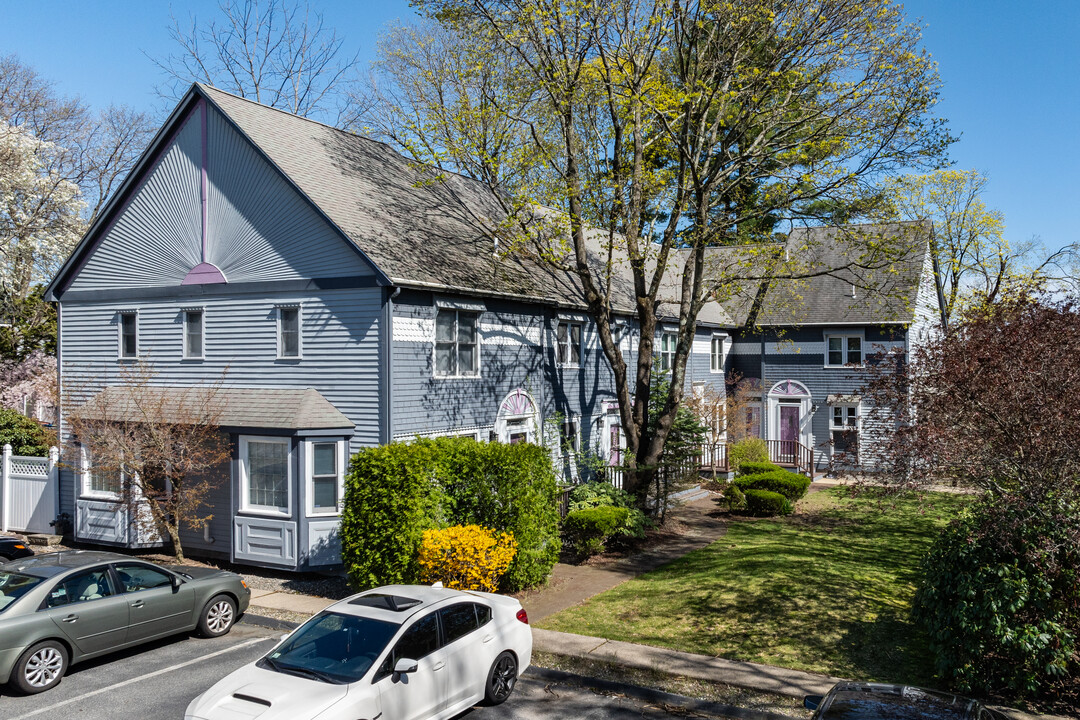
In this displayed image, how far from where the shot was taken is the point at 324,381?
1803 cm

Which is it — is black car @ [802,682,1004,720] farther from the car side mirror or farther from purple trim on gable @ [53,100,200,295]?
purple trim on gable @ [53,100,200,295]

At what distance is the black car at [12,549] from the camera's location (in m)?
16.9

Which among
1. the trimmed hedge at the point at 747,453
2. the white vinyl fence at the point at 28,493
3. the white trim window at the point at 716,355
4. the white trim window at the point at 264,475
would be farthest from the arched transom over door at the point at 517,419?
the white trim window at the point at 716,355

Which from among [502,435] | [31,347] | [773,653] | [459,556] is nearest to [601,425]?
[502,435]

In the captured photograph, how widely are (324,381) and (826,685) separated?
1222 centimetres

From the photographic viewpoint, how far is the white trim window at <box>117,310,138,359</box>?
2089 cm

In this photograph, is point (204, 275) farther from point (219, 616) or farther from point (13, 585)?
point (13, 585)

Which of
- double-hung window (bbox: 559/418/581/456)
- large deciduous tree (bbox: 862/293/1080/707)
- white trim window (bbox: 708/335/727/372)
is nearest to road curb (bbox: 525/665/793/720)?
large deciduous tree (bbox: 862/293/1080/707)

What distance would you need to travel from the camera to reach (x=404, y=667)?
8.24 m

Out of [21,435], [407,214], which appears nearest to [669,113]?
[407,214]

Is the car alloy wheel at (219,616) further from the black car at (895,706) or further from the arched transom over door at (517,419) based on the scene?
the black car at (895,706)

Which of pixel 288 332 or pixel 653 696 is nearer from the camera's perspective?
pixel 653 696

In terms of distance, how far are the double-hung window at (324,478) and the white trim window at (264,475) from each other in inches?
24.4

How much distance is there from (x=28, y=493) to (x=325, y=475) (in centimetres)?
1040
